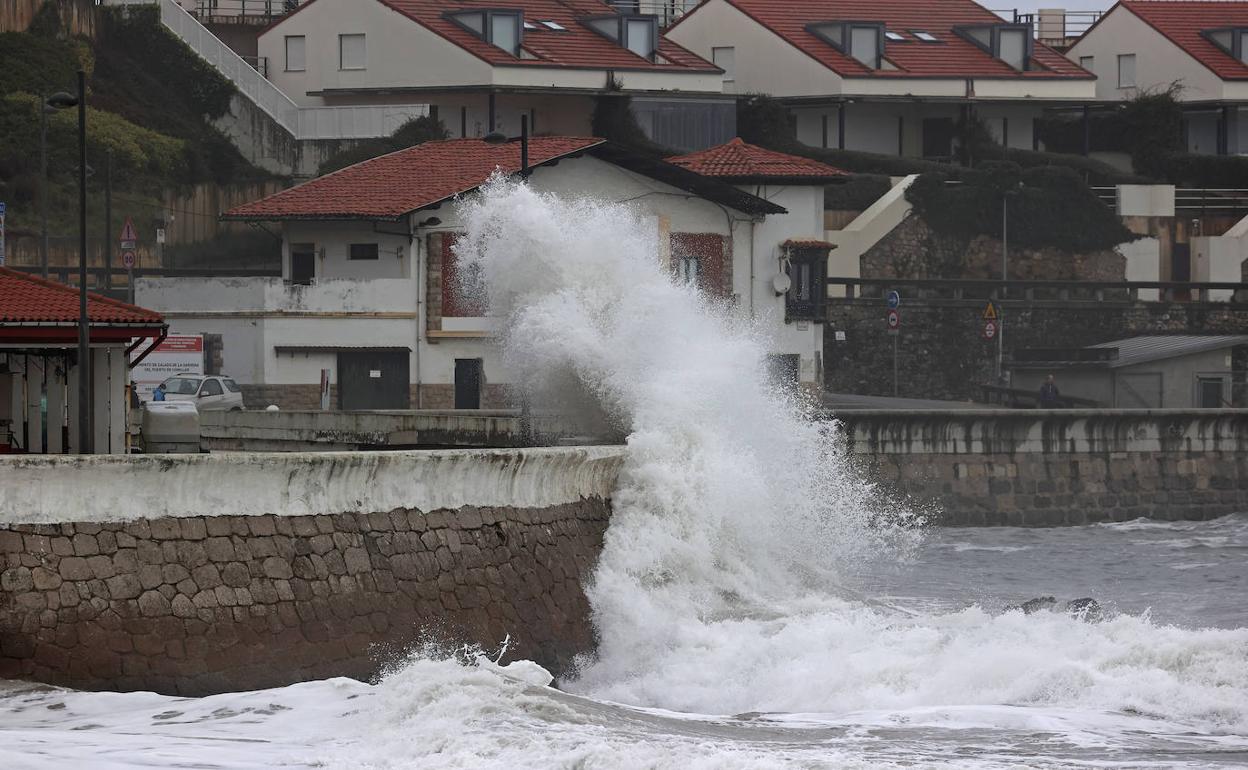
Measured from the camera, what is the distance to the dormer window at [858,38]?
63.1 m

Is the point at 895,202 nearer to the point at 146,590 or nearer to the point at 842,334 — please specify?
the point at 842,334

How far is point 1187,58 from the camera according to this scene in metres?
66.6

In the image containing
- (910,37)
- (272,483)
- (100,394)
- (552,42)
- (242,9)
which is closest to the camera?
(272,483)

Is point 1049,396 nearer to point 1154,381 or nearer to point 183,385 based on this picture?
point 1154,381

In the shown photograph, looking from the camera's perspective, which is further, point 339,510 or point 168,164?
point 168,164

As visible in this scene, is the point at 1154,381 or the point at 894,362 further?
the point at 894,362

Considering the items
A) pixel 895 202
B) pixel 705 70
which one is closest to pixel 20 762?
pixel 895 202

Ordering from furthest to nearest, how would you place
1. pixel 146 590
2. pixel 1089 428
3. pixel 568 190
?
pixel 568 190
pixel 1089 428
pixel 146 590

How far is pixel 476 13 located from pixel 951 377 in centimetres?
1612

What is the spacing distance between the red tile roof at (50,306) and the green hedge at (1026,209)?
38.2 metres

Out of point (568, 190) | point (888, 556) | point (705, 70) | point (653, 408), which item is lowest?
point (888, 556)

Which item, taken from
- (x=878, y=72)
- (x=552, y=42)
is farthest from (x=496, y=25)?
(x=878, y=72)

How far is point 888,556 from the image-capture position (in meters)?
29.4

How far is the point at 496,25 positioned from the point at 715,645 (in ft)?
136
